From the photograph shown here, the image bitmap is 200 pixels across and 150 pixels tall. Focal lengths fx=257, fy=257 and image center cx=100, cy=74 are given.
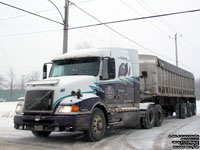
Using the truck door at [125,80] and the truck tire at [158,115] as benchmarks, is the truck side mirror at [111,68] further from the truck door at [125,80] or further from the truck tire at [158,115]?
the truck tire at [158,115]

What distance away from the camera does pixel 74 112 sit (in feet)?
24.5

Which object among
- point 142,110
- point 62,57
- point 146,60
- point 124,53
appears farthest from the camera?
point 146,60

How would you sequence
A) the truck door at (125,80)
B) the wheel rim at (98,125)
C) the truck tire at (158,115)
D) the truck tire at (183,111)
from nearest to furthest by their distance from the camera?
the wheel rim at (98,125)
the truck door at (125,80)
the truck tire at (158,115)
the truck tire at (183,111)

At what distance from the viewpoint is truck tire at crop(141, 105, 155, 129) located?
1181 cm

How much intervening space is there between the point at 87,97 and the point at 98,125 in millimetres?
1097

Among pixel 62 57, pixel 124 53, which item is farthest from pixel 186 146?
pixel 62 57

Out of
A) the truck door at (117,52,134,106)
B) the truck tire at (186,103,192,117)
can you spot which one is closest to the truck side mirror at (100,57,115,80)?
the truck door at (117,52,134,106)

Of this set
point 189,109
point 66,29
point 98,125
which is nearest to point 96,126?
point 98,125

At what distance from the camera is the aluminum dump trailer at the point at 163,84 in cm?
1301

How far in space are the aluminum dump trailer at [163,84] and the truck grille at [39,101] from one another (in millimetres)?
6089

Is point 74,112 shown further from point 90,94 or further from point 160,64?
point 160,64

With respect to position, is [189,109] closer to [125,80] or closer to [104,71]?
[125,80]

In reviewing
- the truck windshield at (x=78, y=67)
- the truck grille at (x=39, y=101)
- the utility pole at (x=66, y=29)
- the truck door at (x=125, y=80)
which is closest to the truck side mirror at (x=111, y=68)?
the truck windshield at (x=78, y=67)

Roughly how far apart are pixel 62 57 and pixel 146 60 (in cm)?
551
